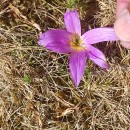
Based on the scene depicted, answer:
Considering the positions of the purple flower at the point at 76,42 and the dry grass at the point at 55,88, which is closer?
the purple flower at the point at 76,42

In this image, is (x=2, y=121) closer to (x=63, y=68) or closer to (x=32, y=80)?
(x=32, y=80)

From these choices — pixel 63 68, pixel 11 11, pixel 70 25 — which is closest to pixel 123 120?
pixel 63 68

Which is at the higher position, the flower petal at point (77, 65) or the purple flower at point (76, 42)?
the purple flower at point (76, 42)

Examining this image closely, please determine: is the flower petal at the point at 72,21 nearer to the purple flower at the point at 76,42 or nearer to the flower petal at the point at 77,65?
the purple flower at the point at 76,42

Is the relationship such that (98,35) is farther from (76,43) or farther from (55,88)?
(55,88)

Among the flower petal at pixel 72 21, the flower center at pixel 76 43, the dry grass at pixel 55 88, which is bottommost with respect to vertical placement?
the dry grass at pixel 55 88

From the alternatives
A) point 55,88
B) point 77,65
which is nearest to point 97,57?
point 77,65

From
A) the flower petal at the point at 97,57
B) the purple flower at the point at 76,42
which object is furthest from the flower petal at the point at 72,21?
the flower petal at the point at 97,57
